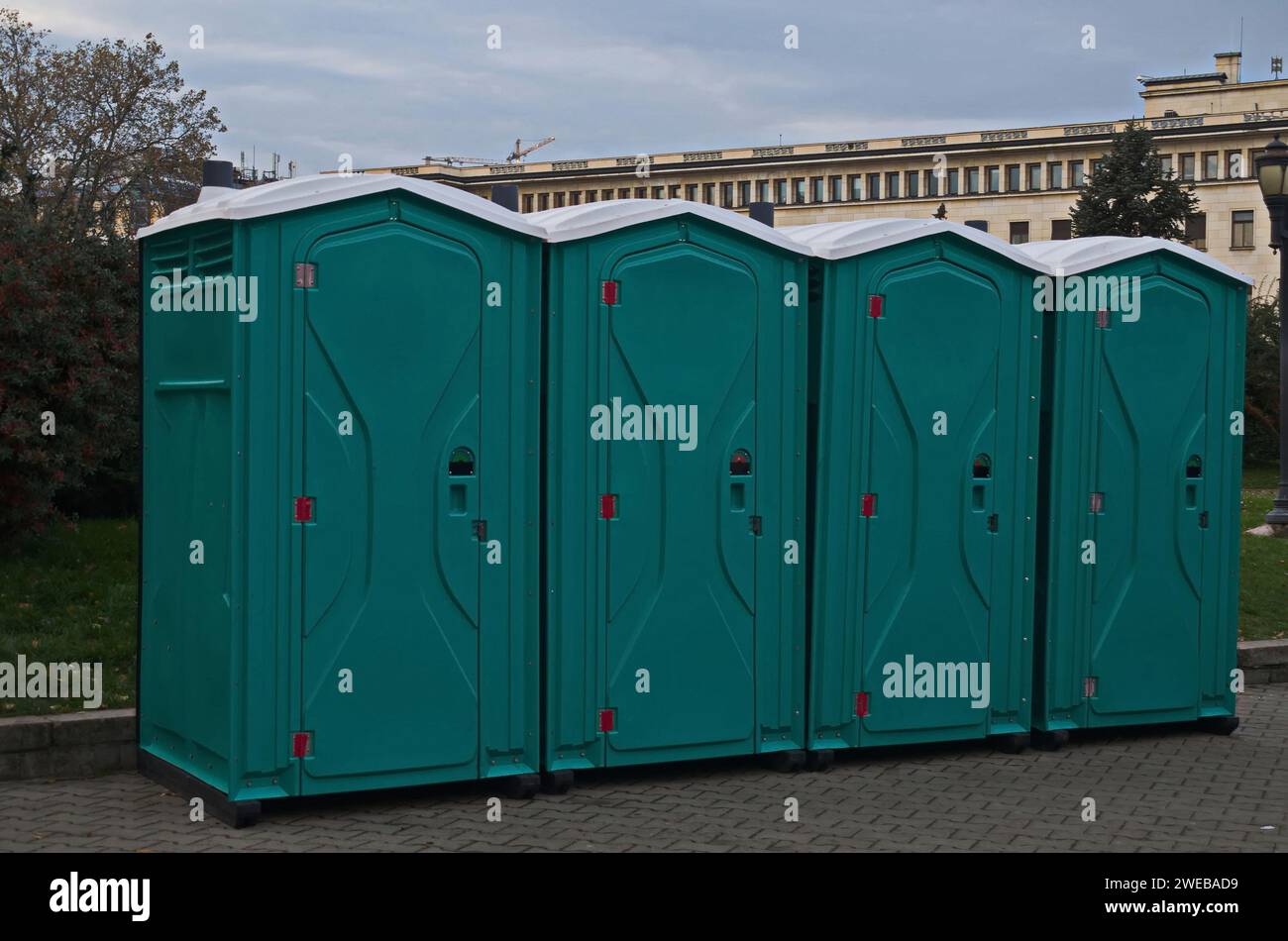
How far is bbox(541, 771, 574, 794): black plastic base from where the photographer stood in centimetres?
775

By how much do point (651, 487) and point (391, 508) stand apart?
1.32 m

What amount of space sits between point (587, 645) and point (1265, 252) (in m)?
76.7

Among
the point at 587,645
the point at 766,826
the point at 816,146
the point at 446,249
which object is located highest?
the point at 816,146

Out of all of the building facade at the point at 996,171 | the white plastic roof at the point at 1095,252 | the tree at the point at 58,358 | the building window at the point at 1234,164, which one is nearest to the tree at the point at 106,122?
the tree at the point at 58,358

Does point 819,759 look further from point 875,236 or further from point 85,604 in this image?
point 85,604

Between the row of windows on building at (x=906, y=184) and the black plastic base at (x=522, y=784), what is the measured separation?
75201 millimetres

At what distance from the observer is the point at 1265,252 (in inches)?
3073

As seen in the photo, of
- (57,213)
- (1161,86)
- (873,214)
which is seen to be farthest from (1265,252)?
(57,213)

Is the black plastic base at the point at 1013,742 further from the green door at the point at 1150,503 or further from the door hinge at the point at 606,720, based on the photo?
the door hinge at the point at 606,720

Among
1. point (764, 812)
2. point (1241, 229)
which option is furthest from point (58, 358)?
point (1241, 229)

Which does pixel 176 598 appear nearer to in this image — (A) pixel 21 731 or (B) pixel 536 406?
(A) pixel 21 731

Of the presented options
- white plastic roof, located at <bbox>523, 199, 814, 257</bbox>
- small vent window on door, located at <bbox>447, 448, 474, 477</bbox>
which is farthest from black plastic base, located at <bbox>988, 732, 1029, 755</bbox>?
small vent window on door, located at <bbox>447, 448, 474, 477</bbox>

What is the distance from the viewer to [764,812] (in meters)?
7.53

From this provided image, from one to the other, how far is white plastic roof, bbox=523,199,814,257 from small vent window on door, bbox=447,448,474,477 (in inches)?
41.4
